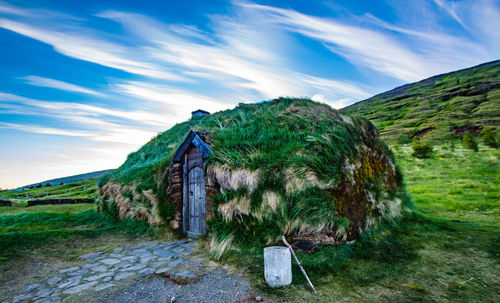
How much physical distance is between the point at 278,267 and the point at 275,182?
216cm

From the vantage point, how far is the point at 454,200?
11.5 meters

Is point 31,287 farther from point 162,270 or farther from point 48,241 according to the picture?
point 48,241

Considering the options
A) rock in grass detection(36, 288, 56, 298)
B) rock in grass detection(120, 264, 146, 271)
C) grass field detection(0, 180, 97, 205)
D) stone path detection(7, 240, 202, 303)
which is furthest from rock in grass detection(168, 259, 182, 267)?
grass field detection(0, 180, 97, 205)

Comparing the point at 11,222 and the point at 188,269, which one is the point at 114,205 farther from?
the point at 188,269

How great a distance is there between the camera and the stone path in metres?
4.70

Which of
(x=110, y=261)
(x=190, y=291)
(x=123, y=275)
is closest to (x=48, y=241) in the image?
(x=110, y=261)

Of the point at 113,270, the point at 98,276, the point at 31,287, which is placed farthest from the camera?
the point at 113,270

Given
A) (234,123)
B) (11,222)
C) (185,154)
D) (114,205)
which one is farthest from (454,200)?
(11,222)

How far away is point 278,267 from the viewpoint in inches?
174

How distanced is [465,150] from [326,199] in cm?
2549

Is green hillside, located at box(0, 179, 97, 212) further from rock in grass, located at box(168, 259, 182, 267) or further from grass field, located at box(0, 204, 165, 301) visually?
rock in grass, located at box(168, 259, 182, 267)

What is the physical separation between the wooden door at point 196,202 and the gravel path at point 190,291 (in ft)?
10.5

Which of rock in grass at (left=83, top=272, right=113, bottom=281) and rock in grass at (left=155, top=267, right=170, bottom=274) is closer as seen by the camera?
rock in grass at (left=83, top=272, right=113, bottom=281)

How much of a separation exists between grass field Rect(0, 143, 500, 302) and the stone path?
0.55 meters
